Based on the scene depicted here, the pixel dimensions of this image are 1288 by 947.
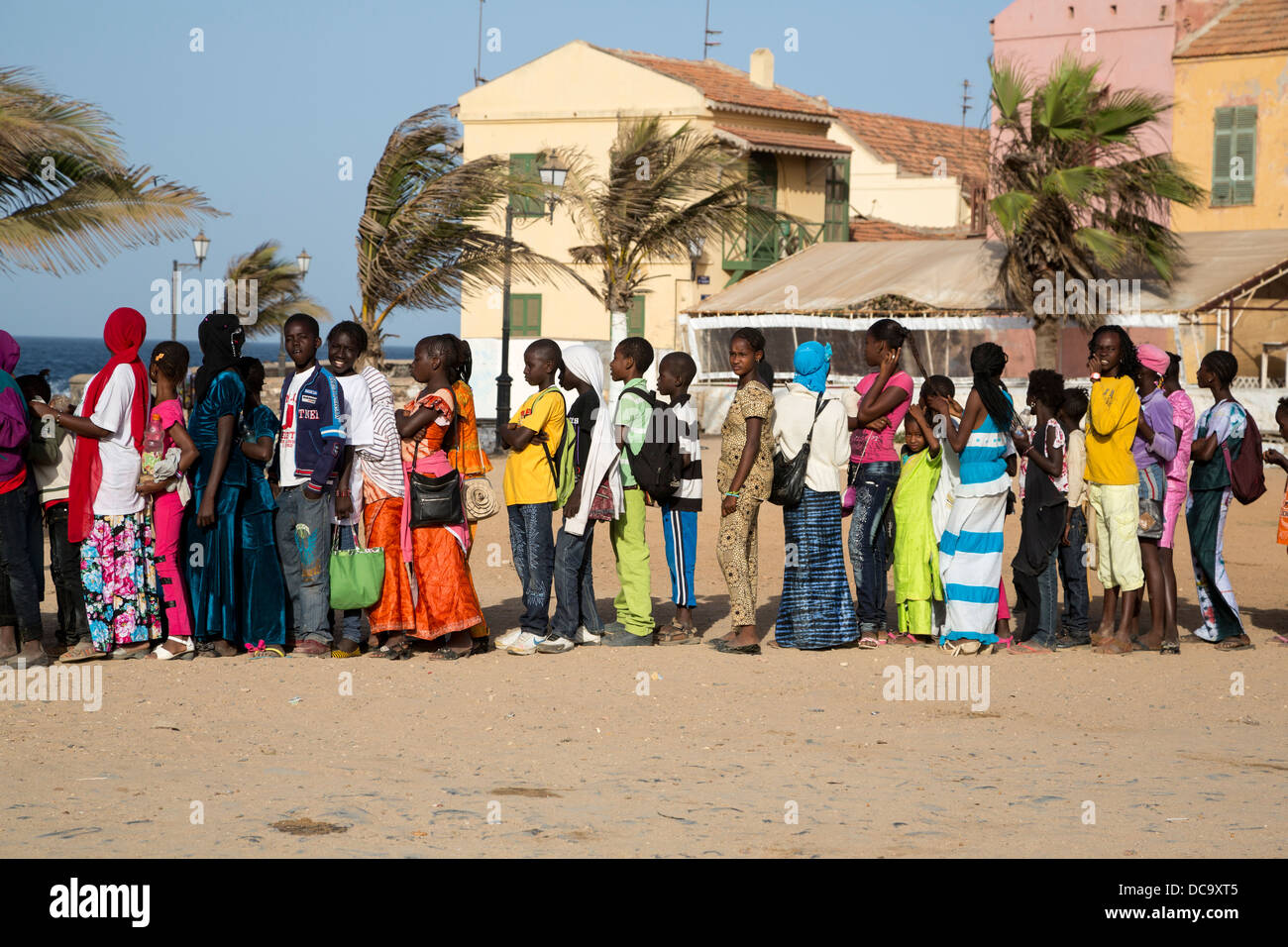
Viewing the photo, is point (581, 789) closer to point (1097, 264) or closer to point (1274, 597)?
point (1274, 597)

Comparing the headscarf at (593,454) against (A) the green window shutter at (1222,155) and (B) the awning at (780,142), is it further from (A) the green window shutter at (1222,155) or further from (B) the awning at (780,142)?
(B) the awning at (780,142)

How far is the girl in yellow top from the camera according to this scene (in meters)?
8.43

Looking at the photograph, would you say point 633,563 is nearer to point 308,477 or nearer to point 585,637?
point 585,637

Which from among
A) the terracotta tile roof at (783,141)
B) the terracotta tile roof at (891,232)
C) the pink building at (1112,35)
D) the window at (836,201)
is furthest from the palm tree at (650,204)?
the terracotta tile roof at (891,232)

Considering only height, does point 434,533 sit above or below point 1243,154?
below

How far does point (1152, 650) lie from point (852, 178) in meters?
34.2

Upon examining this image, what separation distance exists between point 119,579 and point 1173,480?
6.09m

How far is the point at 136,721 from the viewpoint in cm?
669

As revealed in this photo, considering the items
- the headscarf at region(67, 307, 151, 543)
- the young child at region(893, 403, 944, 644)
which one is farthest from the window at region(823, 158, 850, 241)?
the headscarf at region(67, 307, 151, 543)

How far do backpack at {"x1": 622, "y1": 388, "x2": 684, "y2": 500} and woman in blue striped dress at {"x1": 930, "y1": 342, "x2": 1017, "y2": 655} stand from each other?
5.07 ft

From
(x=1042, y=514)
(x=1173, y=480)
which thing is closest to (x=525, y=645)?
(x=1042, y=514)

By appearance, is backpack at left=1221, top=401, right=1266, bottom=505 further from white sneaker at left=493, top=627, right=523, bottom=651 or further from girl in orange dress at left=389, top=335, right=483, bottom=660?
girl in orange dress at left=389, top=335, right=483, bottom=660

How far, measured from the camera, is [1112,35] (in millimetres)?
26812
